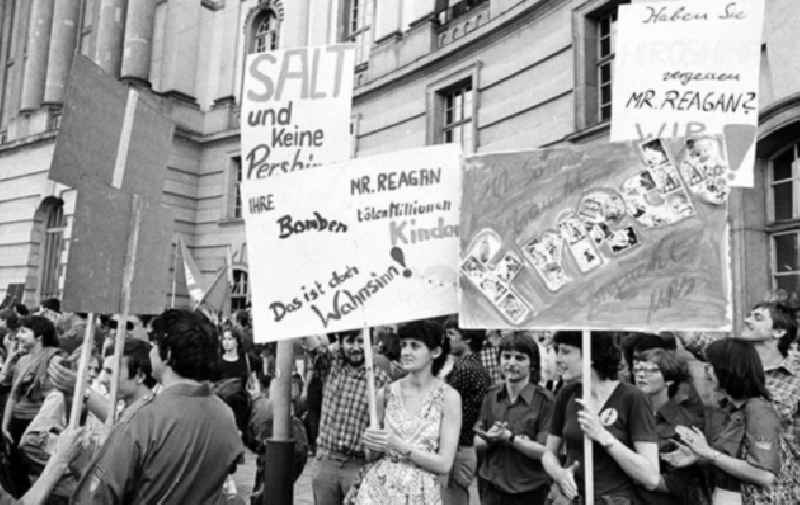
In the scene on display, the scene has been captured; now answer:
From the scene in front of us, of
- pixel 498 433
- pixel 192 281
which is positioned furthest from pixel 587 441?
pixel 192 281

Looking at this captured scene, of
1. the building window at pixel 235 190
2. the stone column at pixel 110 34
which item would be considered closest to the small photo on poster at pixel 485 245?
the building window at pixel 235 190

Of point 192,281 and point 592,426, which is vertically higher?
point 192,281

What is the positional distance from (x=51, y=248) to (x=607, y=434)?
87.1 ft

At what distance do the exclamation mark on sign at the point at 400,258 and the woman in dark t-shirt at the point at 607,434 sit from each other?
1.01 metres

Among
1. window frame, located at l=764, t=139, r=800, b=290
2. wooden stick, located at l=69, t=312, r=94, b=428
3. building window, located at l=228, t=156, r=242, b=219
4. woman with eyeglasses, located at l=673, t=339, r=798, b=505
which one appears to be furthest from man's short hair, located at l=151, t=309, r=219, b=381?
building window, located at l=228, t=156, r=242, b=219

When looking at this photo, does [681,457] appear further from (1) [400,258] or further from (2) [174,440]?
(2) [174,440]

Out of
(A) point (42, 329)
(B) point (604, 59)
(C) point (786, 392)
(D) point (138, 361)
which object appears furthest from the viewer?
(B) point (604, 59)

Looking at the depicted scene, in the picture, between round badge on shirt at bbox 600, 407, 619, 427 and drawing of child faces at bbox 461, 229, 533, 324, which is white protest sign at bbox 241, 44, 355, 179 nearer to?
drawing of child faces at bbox 461, 229, 533, 324

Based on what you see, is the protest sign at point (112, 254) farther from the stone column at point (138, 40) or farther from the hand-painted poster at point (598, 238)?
the stone column at point (138, 40)

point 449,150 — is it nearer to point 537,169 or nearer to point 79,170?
point 537,169

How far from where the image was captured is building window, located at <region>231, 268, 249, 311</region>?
22859 millimetres

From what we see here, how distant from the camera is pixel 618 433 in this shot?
145 inches

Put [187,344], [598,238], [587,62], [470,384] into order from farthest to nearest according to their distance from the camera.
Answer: [587,62] < [470,384] < [598,238] < [187,344]

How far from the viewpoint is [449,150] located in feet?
14.0
